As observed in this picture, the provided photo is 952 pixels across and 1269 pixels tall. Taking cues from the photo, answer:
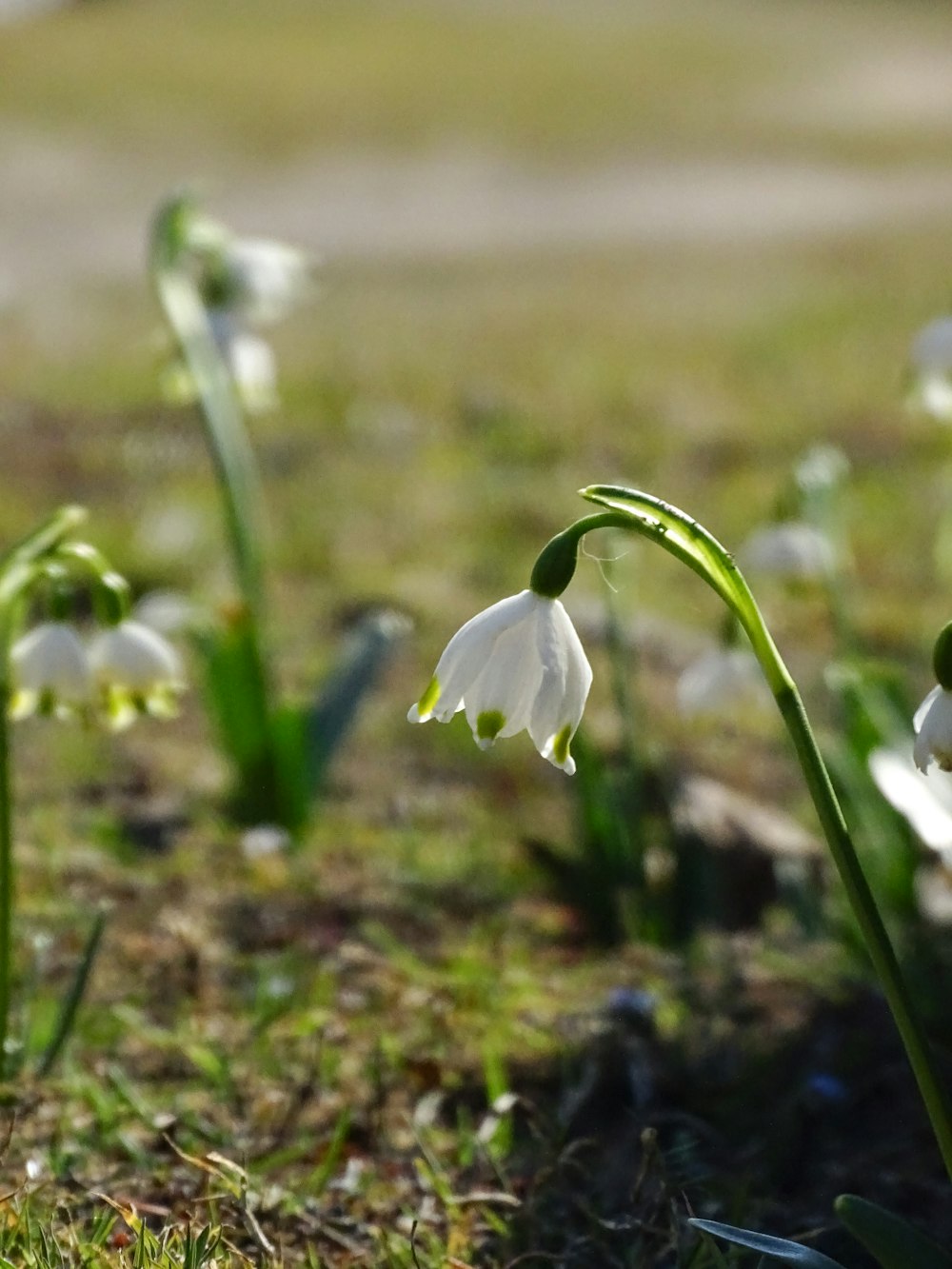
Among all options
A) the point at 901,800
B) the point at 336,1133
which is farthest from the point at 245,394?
the point at 901,800

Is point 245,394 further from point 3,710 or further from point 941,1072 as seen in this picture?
point 941,1072

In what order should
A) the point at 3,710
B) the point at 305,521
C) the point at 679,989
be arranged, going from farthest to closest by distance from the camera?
the point at 305,521
the point at 679,989
the point at 3,710

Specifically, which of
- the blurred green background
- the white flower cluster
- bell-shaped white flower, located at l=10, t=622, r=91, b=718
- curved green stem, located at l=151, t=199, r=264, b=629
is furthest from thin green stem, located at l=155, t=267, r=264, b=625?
bell-shaped white flower, located at l=10, t=622, r=91, b=718

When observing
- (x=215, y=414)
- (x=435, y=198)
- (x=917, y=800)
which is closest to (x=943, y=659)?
(x=917, y=800)

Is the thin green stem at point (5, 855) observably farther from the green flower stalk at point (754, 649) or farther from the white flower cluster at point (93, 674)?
the green flower stalk at point (754, 649)

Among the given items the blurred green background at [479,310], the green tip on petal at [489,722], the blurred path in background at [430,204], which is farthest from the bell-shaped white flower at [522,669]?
the blurred path in background at [430,204]

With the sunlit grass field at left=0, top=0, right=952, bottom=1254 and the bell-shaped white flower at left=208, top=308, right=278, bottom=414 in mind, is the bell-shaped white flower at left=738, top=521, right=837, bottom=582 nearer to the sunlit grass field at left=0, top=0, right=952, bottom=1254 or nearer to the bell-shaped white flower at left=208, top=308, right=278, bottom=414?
the sunlit grass field at left=0, top=0, right=952, bottom=1254
